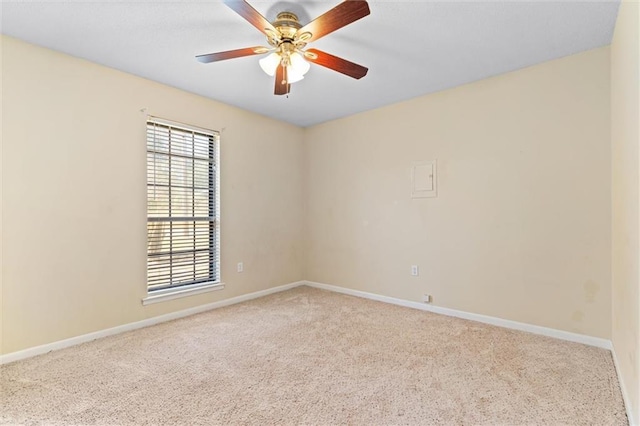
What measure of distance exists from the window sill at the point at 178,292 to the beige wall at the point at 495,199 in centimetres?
174

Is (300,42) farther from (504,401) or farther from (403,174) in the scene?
(504,401)

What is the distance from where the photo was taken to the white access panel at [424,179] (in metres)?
3.61

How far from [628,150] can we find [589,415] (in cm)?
156

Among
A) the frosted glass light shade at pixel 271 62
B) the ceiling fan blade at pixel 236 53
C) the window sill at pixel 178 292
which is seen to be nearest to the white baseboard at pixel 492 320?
the window sill at pixel 178 292

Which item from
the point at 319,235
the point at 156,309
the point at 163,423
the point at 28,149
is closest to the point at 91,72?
the point at 28,149

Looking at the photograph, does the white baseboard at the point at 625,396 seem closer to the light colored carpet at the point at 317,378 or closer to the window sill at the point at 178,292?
the light colored carpet at the point at 317,378

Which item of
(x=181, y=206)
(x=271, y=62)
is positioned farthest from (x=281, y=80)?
(x=181, y=206)

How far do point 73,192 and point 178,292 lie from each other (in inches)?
55.0

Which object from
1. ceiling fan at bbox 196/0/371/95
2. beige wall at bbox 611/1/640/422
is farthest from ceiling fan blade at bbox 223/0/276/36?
beige wall at bbox 611/1/640/422

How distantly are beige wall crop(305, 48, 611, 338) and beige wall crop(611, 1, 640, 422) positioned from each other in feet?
0.66

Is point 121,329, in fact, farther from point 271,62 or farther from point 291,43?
point 291,43

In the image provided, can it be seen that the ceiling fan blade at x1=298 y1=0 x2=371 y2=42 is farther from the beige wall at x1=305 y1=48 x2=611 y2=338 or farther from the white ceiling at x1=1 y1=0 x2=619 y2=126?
the beige wall at x1=305 y1=48 x2=611 y2=338

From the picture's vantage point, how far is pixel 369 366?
233 cm

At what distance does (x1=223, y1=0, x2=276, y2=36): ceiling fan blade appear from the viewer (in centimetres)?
170
